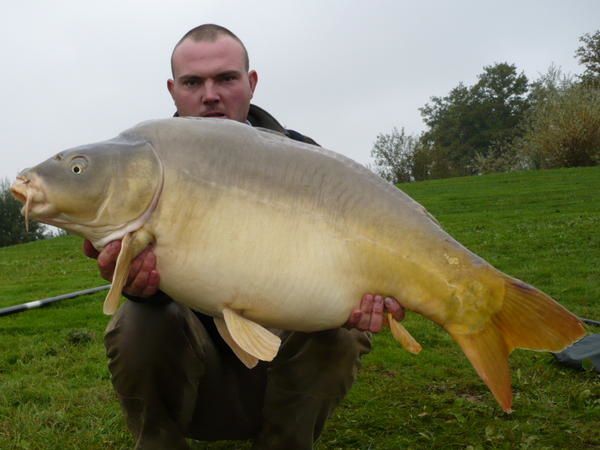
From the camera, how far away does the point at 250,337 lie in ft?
5.12

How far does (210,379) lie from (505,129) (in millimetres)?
30673

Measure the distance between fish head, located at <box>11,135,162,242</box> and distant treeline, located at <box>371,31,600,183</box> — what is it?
1668 cm

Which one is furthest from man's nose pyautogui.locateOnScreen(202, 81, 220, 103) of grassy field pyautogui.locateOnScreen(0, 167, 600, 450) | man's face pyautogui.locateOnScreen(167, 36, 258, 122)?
grassy field pyautogui.locateOnScreen(0, 167, 600, 450)

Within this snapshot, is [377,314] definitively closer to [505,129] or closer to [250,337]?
[250,337]

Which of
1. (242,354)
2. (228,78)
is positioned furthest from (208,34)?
(242,354)

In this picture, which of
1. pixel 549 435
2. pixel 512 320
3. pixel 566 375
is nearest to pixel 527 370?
pixel 566 375

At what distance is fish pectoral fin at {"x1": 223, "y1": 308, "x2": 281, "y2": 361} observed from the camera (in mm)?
1545

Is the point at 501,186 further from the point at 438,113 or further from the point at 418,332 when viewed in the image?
the point at 438,113

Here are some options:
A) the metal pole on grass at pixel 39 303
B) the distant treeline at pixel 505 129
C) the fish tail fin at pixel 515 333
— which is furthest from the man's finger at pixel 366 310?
the distant treeline at pixel 505 129

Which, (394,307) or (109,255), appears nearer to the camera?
(109,255)

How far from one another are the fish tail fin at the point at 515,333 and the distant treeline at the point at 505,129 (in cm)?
1653

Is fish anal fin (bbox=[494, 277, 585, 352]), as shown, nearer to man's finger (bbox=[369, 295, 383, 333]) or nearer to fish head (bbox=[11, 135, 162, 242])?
man's finger (bbox=[369, 295, 383, 333])

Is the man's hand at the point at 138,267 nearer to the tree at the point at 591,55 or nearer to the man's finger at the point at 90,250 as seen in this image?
the man's finger at the point at 90,250

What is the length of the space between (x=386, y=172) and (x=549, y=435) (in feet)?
68.0
